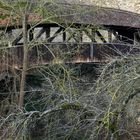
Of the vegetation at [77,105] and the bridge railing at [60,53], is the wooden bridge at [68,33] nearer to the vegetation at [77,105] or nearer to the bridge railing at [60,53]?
the bridge railing at [60,53]

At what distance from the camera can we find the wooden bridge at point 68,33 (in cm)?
1378

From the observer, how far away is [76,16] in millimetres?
14742

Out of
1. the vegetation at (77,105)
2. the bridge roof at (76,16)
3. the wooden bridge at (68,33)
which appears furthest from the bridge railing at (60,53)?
the bridge roof at (76,16)

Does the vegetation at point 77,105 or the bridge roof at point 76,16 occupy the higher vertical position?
the bridge roof at point 76,16

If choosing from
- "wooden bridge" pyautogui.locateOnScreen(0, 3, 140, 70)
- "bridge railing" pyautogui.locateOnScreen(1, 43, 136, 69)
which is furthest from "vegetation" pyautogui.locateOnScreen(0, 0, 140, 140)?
"bridge railing" pyautogui.locateOnScreen(1, 43, 136, 69)

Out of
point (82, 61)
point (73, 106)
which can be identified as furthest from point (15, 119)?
point (82, 61)

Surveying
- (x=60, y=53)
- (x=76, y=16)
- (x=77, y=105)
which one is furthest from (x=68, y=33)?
(x=77, y=105)

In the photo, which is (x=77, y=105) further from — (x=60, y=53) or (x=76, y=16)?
(x=76, y=16)

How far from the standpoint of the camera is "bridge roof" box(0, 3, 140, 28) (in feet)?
46.1

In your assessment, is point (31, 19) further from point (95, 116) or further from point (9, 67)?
point (95, 116)

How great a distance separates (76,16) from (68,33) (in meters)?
0.90

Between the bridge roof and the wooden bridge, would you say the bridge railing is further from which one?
the bridge roof

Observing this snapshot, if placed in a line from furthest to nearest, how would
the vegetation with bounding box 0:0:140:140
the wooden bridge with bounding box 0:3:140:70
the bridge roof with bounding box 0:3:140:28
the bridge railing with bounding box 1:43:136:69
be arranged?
the bridge railing with bounding box 1:43:136:69
the bridge roof with bounding box 0:3:140:28
the wooden bridge with bounding box 0:3:140:70
the vegetation with bounding box 0:0:140:140

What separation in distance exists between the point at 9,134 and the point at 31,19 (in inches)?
187
